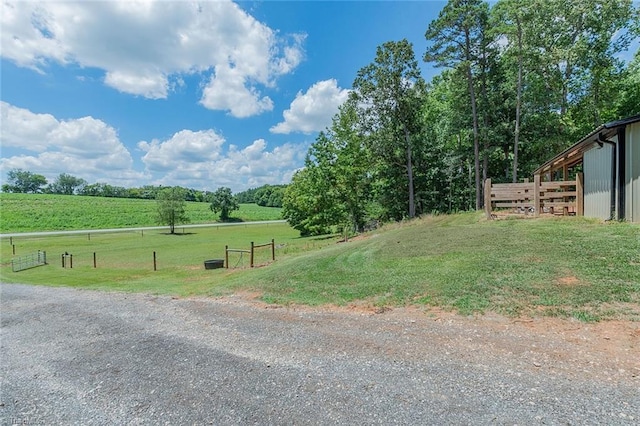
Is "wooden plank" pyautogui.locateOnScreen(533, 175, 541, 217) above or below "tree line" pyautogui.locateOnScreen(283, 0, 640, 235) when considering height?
below

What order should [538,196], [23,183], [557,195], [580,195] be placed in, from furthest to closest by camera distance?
[23,183] < [538,196] < [557,195] < [580,195]

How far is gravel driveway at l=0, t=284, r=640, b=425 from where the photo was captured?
303cm

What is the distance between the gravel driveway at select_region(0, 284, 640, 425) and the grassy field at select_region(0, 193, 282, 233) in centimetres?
5317

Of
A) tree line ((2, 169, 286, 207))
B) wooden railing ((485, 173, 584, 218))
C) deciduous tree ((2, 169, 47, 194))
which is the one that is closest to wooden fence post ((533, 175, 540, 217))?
wooden railing ((485, 173, 584, 218))

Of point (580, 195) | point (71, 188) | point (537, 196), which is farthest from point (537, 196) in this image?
point (71, 188)

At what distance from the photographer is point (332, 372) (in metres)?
3.84

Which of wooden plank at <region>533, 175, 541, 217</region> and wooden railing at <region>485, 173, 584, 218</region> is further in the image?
wooden plank at <region>533, 175, 541, 217</region>

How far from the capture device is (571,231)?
29.0ft

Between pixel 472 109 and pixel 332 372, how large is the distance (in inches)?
984

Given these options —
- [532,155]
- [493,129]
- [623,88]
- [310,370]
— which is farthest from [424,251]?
[623,88]

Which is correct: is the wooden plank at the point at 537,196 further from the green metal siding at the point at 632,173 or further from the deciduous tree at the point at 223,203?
the deciduous tree at the point at 223,203

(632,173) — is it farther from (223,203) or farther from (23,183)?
(23,183)

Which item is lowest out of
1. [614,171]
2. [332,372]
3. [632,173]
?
[332,372]

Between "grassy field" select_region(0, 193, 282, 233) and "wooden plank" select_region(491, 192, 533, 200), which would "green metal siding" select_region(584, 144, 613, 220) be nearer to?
"wooden plank" select_region(491, 192, 533, 200)
